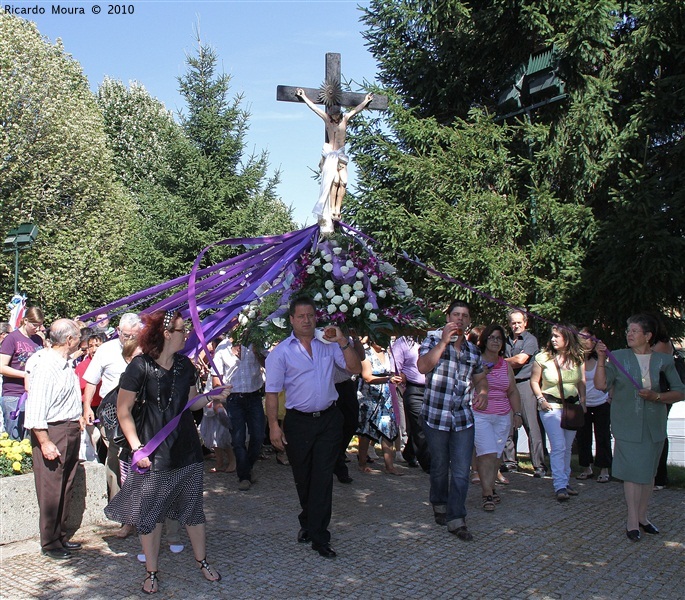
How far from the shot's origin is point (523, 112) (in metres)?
13.5

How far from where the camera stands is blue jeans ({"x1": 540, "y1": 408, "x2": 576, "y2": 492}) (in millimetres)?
7336

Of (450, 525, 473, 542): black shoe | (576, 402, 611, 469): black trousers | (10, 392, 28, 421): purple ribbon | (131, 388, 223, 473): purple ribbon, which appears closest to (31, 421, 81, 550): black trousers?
(131, 388, 223, 473): purple ribbon

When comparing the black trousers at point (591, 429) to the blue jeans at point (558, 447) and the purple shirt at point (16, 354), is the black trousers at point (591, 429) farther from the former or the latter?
the purple shirt at point (16, 354)

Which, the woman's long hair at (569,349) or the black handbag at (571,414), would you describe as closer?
the black handbag at (571,414)

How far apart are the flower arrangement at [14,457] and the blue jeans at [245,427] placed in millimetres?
2337

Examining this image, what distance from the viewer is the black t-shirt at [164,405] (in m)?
4.87

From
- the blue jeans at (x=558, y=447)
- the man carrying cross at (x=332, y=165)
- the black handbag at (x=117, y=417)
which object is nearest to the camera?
the black handbag at (x=117, y=417)

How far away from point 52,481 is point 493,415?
3.97m

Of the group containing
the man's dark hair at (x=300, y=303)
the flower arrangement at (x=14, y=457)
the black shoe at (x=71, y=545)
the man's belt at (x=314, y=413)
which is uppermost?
the man's dark hair at (x=300, y=303)

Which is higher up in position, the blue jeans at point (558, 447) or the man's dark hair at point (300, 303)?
the man's dark hair at point (300, 303)

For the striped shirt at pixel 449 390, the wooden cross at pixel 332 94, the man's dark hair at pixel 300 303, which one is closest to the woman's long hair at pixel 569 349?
the striped shirt at pixel 449 390

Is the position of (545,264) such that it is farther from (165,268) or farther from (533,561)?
(165,268)

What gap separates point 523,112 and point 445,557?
32.7 feet

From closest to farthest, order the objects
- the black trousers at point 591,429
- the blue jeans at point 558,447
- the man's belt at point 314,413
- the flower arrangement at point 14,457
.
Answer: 1. the man's belt at point 314,413
2. the flower arrangement at point 14,457
3. the blue jeans at point 558,447
4. the black trousers at point 591,429
